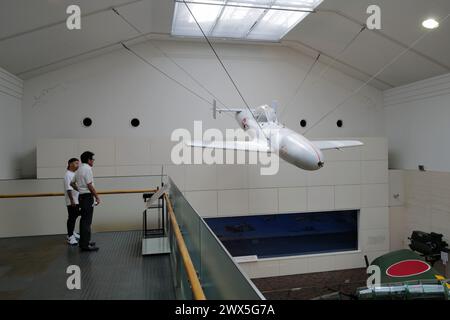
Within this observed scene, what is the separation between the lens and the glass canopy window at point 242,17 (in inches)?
237

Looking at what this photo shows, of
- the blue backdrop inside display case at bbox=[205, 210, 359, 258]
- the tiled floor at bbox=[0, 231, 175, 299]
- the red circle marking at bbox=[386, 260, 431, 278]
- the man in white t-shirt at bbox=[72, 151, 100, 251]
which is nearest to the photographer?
the tiled floor at bbox=[0, 231, 175, 299]

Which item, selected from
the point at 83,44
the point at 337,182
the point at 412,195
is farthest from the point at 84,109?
the point at 412,195

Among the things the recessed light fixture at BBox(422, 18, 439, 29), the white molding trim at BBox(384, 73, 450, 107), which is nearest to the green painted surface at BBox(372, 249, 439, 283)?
the white molding trim at BBox(384, 73, 450, 107)

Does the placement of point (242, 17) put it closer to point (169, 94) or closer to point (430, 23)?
point (169, 94)

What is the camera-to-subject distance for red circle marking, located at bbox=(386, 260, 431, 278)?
545cm

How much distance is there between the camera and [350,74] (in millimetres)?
8609

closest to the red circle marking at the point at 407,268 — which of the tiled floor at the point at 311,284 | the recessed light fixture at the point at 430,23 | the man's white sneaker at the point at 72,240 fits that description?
the tiled floor at the point at 311,284

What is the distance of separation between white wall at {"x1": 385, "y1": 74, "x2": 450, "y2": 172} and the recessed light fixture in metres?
2.01

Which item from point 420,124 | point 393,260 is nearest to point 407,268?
point 393,260

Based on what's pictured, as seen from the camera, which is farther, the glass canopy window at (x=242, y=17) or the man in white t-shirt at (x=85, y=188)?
the glass canopy window at (x=242, y=17)

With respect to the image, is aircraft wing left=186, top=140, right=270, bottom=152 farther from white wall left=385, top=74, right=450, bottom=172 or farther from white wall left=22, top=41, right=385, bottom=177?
white wall left=385, top=74, right=450, bottom=172

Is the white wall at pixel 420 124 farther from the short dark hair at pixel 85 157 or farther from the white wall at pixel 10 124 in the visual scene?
the white wall at pixel 10 124

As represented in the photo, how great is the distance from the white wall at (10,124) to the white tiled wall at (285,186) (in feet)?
2.63

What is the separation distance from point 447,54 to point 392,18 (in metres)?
1.60
